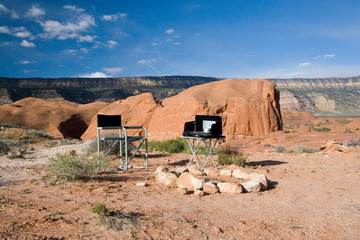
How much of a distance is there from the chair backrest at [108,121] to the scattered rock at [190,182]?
3180 millimetres

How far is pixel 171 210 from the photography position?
13.6 ft

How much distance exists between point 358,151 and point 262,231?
9.85 metres

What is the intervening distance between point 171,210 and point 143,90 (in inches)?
3069

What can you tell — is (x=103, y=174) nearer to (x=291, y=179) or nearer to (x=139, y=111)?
(x=291, y=179)

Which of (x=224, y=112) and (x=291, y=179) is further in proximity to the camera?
(x=224, y=112)

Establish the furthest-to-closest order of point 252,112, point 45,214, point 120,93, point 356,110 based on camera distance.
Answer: point 356,110 < point 120,93 < point 252,112 < point 45,214

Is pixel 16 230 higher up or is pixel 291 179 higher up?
pixel 16 230

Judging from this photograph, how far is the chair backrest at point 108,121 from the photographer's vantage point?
786cm

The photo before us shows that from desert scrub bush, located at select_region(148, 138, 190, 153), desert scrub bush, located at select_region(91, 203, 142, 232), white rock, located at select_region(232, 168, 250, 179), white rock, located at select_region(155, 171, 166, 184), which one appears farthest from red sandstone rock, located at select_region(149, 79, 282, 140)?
desert scrub bush, located at select_region(91, 203, 142, 232)

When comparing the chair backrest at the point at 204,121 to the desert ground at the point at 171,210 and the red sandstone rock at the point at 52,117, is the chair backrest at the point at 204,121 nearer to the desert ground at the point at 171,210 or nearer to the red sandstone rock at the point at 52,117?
the desert ground at the point at 171,210

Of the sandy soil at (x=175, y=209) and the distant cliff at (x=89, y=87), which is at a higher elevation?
the distant cliff at (x=89, y=87)

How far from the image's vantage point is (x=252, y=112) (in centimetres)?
2084

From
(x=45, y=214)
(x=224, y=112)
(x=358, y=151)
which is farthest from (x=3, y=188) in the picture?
(x=224, y=112)

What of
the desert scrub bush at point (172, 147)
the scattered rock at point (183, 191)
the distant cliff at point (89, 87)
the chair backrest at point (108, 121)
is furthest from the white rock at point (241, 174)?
the distant cliff at point (89, 87)
